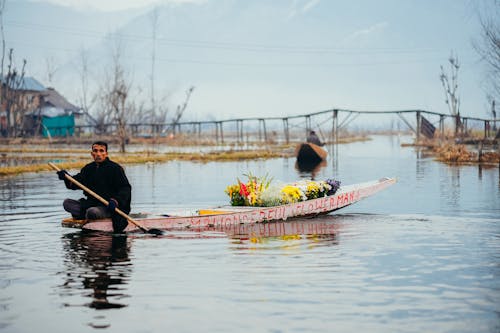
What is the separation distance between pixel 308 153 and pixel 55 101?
53888 mm

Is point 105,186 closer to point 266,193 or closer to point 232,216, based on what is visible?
point 232,216

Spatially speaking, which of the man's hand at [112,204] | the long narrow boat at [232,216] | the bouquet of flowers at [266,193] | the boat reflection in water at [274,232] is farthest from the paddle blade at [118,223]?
the bouquet of flowers at [266,193]

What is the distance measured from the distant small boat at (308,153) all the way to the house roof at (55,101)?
161ft

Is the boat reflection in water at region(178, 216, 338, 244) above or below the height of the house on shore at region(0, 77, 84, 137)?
below

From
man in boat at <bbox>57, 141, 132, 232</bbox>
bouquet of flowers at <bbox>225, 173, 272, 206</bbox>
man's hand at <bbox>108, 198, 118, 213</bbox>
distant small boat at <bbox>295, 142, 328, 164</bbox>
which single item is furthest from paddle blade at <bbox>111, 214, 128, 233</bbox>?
distant small boat at <bbox>295, 142, 328, 164</bbox>

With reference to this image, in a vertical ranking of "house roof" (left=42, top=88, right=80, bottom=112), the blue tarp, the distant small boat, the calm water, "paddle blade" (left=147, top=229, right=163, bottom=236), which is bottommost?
the calm water

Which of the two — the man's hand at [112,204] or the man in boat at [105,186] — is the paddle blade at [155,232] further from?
the man's hand at [112,204]

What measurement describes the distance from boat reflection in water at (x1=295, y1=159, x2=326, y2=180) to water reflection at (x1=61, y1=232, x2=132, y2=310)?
19.1 meters

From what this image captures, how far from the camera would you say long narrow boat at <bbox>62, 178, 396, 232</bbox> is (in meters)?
13.1

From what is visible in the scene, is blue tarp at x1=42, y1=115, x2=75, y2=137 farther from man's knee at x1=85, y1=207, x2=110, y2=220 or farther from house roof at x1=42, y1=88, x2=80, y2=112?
man's knee at x1=85, y1=207, x2=110, y2=220

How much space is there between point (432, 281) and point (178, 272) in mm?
3218

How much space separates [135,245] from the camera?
1216cm

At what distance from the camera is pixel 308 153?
133 feet

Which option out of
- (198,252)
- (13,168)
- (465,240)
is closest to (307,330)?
(198,252)
